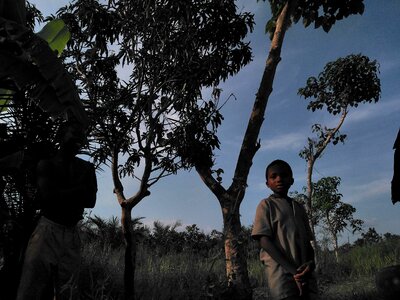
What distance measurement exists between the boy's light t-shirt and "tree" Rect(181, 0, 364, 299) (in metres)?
3.74

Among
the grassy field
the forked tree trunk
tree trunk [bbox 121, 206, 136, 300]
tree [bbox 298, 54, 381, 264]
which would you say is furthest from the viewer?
tree [bbox 298, 54, 381, 264]

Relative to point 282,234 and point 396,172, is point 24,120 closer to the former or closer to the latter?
point 282,234

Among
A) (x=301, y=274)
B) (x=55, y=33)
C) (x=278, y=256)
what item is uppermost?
(x=55, y=33)

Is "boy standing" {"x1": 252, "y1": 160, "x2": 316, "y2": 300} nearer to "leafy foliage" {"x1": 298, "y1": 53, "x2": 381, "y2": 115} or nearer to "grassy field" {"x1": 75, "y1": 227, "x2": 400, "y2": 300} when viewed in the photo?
"grassy field" {"x1": 75, "y1": 227, "x2": 400, "y2": 300}

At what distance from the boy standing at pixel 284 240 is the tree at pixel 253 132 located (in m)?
3.75

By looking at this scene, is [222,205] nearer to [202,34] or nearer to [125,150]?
[125,150]

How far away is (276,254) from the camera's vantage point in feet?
9.19

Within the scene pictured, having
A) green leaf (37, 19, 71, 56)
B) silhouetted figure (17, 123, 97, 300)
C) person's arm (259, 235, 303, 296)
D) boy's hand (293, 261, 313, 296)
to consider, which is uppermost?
green leaf (37, 19, 71, 56)

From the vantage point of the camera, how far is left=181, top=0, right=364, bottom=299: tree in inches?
273

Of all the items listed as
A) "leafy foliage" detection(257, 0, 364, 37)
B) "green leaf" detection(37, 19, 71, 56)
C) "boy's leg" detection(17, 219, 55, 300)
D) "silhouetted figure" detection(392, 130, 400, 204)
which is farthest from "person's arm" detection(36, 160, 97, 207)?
"leafy foliage" detection(257, 0, 364, 37)

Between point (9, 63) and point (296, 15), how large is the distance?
6376mm

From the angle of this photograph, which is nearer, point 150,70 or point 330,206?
point 150,70

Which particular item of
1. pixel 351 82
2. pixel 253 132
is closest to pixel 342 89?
pixel 351 82

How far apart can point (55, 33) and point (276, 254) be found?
15.1 ft
